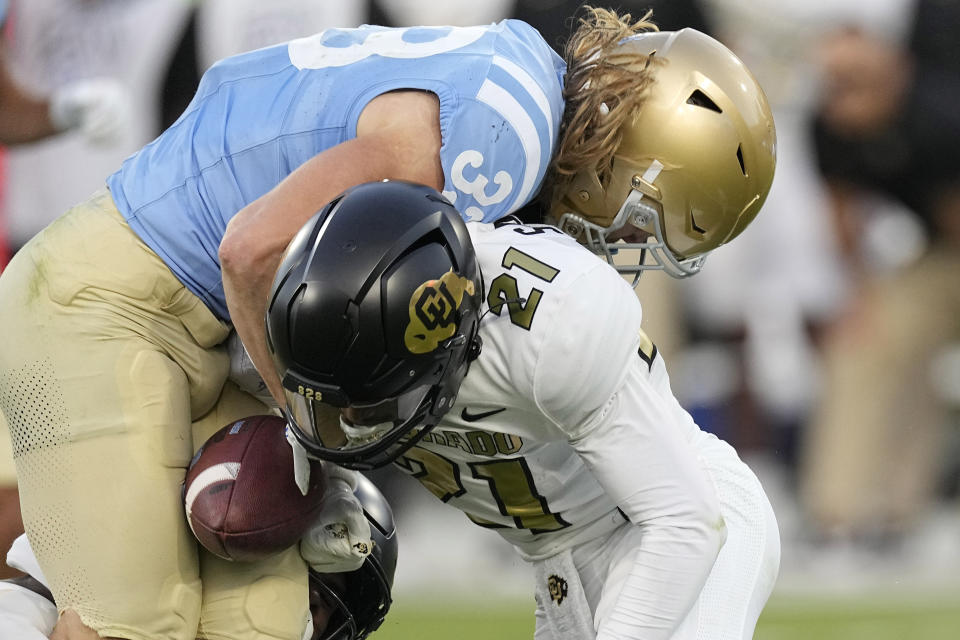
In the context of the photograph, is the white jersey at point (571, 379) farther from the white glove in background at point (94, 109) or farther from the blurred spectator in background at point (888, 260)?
the white glove in background at point (94, 109)

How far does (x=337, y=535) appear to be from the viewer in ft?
7.92

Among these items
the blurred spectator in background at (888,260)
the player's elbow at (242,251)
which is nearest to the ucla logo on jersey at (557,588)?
the player's elbow at (242,251)

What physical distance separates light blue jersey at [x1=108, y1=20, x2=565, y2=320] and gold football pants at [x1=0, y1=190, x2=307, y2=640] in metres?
0.08

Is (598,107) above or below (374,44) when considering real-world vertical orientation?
below

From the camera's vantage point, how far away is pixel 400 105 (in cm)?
218

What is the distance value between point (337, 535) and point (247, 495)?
28cm

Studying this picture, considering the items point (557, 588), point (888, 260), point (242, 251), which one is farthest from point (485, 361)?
point (888, 260)

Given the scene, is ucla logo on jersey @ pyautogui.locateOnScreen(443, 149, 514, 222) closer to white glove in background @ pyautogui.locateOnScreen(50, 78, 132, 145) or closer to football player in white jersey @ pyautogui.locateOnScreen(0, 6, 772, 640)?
football player in white jersey @ pyautogui.locateOnScreen(0, 6, 772, 640)

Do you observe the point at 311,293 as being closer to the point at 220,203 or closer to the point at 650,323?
the point at 220,203

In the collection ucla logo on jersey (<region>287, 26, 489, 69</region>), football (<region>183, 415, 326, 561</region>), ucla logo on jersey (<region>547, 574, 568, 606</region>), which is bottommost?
ucla logo on jersey (<region>547, 574, 568, 606</region>)

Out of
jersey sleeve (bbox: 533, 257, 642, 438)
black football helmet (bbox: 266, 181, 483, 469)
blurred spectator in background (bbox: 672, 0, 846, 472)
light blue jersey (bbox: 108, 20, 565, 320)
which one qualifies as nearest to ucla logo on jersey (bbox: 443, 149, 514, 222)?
light blue jersey (bbox: 108, 20, 565, 320)

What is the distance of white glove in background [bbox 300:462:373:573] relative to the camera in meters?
2.41

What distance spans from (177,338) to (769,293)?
10.7 ft

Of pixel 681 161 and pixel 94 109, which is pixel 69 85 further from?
pixel 681 161
